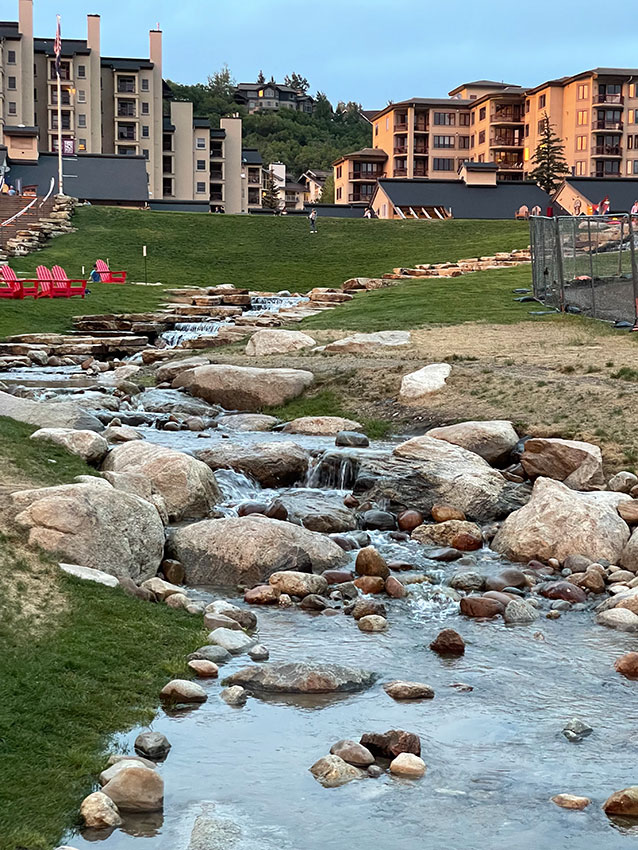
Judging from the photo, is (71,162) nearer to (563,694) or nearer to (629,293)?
(629,293)

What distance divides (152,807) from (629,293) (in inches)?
834

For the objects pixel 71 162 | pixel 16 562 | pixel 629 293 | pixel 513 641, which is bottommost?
pixel 513 641

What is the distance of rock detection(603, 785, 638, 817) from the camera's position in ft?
19.6

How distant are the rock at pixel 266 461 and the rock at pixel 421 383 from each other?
13.0ft

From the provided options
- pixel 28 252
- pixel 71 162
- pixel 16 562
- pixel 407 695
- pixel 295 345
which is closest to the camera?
pixel 407 695

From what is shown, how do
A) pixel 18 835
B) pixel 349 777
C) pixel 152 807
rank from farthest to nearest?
pixel 349 777, pixel 152 807, pixel 18 835

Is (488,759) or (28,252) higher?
(28,252)

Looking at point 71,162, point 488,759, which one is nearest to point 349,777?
point 488,759

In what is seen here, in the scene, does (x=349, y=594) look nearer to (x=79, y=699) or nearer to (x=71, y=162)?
(x=79, y=699)

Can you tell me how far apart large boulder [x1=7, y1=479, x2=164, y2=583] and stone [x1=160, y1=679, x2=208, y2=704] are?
228cm

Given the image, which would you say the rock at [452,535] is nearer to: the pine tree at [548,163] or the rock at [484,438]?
the rock at [484,438]

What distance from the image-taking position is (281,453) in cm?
1463

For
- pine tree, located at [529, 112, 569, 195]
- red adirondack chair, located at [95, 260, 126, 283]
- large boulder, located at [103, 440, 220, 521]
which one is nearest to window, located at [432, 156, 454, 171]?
pine tree, located at [529, 112, 569, 195]

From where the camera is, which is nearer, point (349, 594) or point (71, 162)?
point (349, 594)
